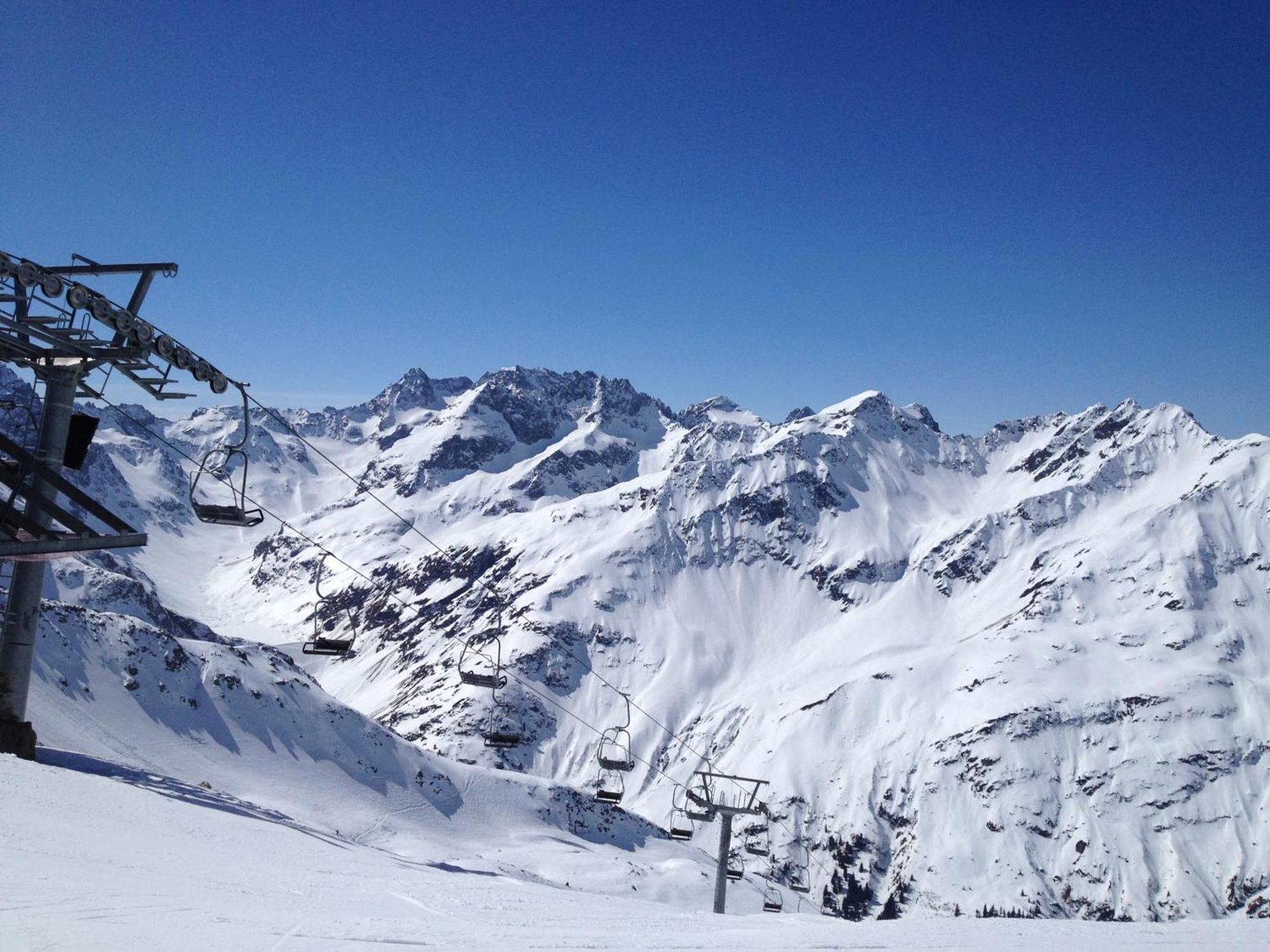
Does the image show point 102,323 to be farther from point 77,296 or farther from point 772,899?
point 772,899

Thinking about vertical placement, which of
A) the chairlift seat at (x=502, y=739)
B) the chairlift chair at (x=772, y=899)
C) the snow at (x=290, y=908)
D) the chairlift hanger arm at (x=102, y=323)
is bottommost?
the chairlift chair at (x=772, y=899)

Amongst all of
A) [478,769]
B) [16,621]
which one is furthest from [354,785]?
[16,621]

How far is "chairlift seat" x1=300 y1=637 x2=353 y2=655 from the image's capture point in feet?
80.1

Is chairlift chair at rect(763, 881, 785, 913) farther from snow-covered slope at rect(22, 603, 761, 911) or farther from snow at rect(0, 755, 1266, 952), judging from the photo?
snow at rect(0, 755, 1266, 952)

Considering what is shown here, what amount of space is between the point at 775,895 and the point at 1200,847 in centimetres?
15200

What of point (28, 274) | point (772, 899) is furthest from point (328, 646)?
point (772, 899)

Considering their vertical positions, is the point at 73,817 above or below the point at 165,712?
below

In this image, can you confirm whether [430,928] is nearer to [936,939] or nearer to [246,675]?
[936,939]

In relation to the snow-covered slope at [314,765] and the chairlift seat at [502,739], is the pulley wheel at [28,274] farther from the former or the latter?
the snow-covered slope at [314,765]

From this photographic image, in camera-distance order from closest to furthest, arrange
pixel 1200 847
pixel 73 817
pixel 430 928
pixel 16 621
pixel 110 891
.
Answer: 1. pixel 110 891
2. pixel 430 928
3. pixel 73 817
4. pixel 16 621
5. pixel 1200 847

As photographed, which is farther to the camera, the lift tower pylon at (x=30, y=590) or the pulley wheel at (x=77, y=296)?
the lift tower pylon at (x=30, y=590)

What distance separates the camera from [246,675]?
92625 millimetres

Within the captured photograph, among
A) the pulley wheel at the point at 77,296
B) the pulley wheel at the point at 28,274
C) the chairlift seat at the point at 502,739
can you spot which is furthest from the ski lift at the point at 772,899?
the pulley wheel at the point at 28,274

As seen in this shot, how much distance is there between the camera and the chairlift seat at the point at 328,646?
24.4 metres
